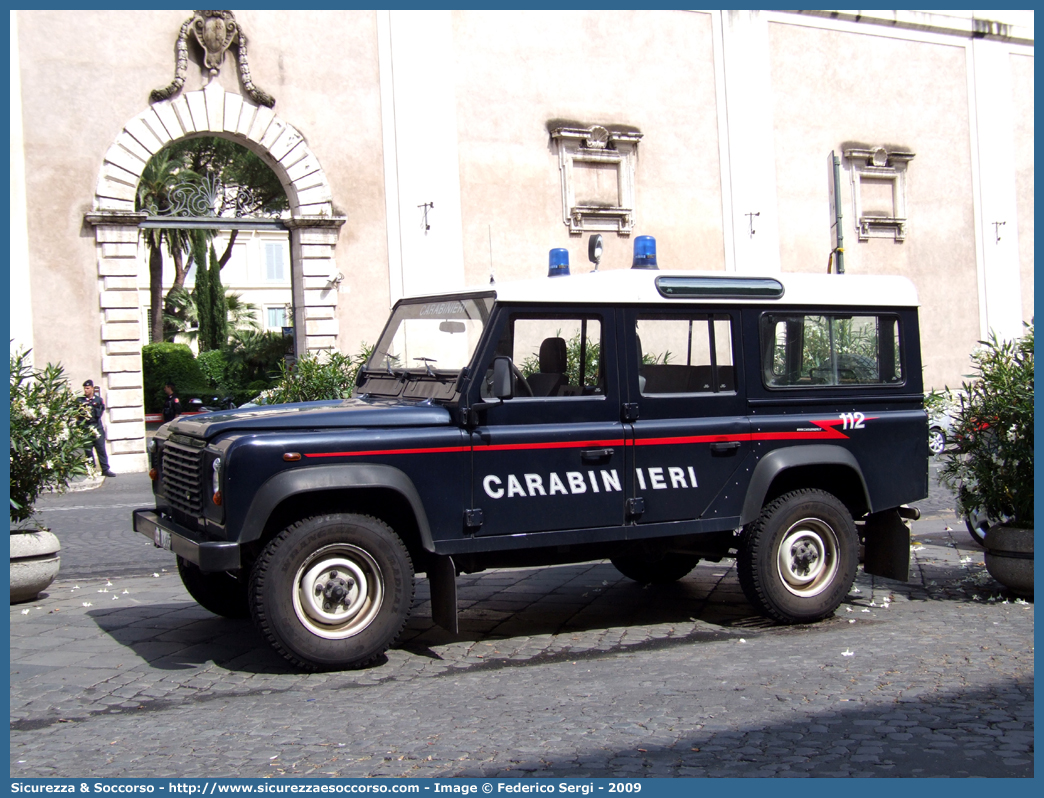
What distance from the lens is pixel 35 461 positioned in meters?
7.72

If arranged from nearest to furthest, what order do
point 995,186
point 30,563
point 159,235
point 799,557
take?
point 799,557
point 30,563
point 995,186
point 159,235

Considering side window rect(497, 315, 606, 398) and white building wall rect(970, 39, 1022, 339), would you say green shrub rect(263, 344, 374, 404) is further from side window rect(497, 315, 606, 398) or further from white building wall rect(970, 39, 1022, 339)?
white building wall rect(970, 39, 1022, 339)

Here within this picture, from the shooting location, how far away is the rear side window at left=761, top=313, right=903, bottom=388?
6956 millimetres

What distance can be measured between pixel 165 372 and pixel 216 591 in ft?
86.0

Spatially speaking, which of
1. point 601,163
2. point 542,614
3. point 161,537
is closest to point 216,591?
point 161,537

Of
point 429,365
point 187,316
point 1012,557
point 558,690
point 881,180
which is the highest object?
point 881,180

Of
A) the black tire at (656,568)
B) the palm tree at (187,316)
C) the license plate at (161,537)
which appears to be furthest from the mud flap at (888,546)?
the palm tree at (187,316)

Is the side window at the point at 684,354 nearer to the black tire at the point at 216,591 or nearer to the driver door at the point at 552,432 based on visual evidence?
the driver door at the point at 552,432

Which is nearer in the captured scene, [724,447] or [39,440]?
[724,447]

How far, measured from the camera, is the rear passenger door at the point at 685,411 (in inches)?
256

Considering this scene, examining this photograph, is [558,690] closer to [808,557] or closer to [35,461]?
[808,557]

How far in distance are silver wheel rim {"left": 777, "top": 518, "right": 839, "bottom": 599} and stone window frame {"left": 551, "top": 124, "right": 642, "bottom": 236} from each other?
48.0 feet

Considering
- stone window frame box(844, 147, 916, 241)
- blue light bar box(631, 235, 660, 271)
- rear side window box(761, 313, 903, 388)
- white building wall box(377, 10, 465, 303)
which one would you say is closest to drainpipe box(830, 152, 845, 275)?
rear side window box(761, 313, 903, 388)

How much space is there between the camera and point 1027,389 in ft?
24.3
